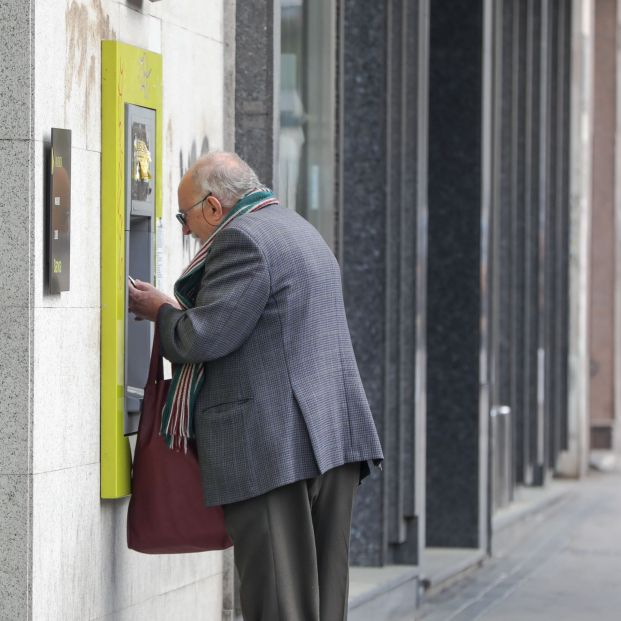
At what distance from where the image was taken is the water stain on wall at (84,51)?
456 cm

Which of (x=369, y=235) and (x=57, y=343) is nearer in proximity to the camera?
(x=57, y=343)

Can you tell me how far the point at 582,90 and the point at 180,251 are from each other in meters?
10.3

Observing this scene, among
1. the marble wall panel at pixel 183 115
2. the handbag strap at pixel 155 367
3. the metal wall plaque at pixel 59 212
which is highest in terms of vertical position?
the marble wall panel at pixel 183 115

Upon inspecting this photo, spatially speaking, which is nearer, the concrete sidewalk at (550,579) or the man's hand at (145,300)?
the man's hand at (145,300)

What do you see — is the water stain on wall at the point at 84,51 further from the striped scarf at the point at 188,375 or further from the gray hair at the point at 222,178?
the striped scarf at the point at 188,375

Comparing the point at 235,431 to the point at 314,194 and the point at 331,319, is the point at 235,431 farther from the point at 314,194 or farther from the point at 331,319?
the point at 314,194

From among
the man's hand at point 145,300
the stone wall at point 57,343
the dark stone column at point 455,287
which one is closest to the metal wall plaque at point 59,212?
the stone wall at point 57,343

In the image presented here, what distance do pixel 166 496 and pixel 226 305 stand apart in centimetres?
65

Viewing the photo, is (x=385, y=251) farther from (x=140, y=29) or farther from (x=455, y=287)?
(x=140, y=29)

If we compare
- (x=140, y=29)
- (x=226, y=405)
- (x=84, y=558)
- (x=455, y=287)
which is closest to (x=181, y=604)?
(x=84, y=558)

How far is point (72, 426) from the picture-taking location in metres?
4.62

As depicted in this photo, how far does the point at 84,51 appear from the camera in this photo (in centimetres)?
468

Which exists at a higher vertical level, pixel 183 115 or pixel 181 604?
pixel 183 115

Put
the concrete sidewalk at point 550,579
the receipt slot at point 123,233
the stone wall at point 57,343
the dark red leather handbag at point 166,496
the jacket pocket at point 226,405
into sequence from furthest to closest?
the concrete sidewalk at point 550,579 < the receipt slot at point 123,233 < the dark red leather handbag at point 166,496 < the jacket pocket at point 226,405 < the stone wall at point 57,343
